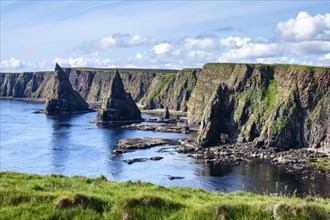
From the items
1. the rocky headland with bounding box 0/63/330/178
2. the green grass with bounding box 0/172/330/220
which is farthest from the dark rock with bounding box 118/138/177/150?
the green grass with bounding box 0/172/330/220

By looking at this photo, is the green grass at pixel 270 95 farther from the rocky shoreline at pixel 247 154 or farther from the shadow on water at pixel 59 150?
the shadow on water at pixel 59 150

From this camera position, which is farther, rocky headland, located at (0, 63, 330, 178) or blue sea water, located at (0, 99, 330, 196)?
rocky headland, located at (0, 63, 330, 178)

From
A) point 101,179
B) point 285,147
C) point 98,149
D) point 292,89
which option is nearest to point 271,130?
point 285,147

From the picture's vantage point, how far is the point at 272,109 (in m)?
170

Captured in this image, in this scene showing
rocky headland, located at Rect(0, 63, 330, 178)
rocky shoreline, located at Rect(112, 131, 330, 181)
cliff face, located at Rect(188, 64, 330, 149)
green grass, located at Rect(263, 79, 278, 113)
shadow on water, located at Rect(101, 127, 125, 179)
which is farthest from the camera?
green grass, located at Rect(263, 79, 278, 113)

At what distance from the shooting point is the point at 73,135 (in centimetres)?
18938

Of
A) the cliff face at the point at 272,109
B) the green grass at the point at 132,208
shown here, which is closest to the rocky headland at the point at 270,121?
the cliff face at the point at 272,109

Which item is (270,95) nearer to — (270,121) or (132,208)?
(270,121)

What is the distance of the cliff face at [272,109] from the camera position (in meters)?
153

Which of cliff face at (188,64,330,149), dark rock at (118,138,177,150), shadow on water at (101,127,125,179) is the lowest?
shadow on water at (101,127,125,179)

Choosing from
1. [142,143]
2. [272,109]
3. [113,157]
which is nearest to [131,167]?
[113,157]

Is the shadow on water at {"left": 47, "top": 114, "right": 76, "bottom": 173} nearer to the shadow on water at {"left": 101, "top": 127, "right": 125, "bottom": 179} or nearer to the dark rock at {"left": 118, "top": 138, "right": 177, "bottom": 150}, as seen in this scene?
the shadow on water at {"left": 101, "top": 127, "right": 125, "bottom": 179}

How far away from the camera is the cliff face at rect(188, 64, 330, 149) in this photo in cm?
15288

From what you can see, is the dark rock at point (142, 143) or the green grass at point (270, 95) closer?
the dark rock at point (142, 143)
